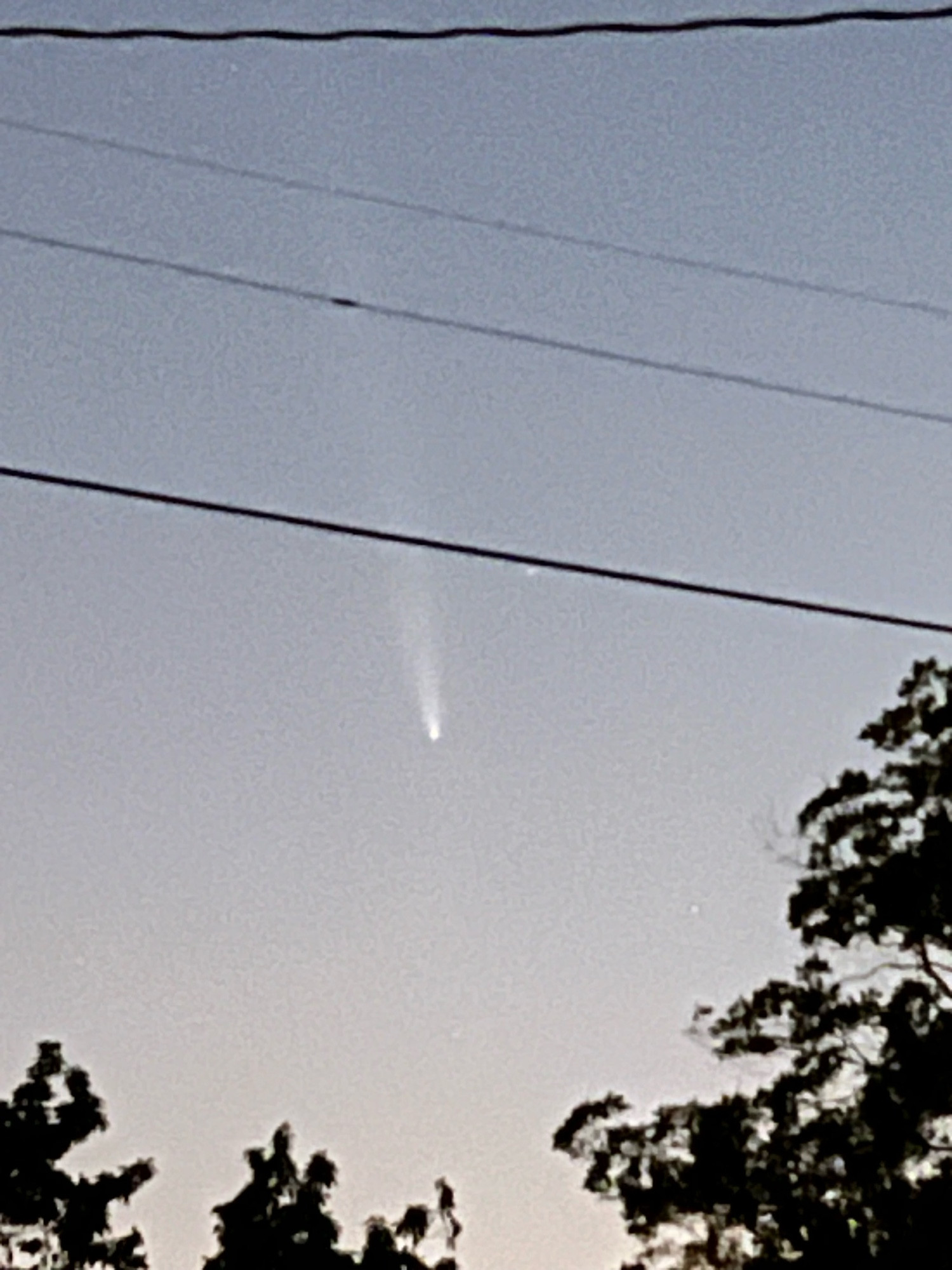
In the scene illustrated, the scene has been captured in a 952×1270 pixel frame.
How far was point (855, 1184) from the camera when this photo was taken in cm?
2662

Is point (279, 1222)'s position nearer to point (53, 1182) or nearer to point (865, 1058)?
point (53, 1182)

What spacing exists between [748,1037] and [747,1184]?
3.47m

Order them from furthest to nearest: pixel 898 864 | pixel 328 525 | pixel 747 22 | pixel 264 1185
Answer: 1. pixel 264 1185
2. pixel 898 864
3. pixel 328 525
4. pixel 747 22

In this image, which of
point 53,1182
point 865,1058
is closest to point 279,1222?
point 53,1182

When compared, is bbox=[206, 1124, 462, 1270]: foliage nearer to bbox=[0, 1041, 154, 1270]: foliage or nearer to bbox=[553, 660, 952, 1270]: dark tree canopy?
bbox=[0, 1041, 154, 1270]: foliage

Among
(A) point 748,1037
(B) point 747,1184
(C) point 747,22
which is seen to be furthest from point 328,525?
(B) point 747,1184

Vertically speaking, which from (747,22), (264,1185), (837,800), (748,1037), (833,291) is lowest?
(747,22)

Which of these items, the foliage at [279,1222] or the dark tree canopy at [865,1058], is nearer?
the dark tree canopy at [865,1058]

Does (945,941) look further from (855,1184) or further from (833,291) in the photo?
(833,291)

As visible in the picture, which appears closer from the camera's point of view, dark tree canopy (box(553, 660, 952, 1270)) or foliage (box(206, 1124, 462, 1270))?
dark tree canopy (box(553, 660, 952, 1270))

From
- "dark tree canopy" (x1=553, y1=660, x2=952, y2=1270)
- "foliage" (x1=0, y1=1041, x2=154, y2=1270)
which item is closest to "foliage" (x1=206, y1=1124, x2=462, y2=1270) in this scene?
"foliage" (x1=0, y1=1041, x2=154, y2=1270)

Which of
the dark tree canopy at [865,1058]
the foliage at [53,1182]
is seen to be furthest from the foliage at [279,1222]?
the dark tree canopy at [865,1058]

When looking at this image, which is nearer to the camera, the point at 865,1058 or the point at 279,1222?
the point at 865,1058

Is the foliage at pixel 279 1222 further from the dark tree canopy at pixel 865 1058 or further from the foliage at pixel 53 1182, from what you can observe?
the dark tree canopy at pixel 865 1058
